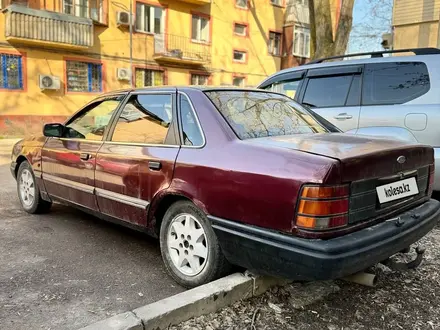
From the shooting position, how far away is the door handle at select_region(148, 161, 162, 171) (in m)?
3.11

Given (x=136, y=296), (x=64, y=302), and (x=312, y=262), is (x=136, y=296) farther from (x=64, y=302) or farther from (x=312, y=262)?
(x=312, y=262)

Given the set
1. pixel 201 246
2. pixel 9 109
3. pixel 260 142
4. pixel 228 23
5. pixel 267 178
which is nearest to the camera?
pixel 267 178

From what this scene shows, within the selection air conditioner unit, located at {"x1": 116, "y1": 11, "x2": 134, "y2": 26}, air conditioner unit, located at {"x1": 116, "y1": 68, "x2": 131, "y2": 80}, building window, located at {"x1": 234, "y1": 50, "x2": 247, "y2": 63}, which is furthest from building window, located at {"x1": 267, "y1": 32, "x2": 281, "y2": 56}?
air conditioner unit, located at {"x1": 116, "y1": 68, "x2": 131, "y2": 80}

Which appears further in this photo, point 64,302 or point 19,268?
point 19,268

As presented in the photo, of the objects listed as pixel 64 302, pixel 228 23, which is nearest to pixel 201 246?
pixel 64 302

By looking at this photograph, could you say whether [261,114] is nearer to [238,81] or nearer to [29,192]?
[29,192]

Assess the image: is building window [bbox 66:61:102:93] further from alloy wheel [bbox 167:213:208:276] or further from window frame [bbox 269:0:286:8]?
alloy wheel [bbox 167:213:208:276]

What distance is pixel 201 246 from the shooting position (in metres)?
2.91

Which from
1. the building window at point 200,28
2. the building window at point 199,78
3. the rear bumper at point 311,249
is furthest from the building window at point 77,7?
the rear bumper at point 311,249

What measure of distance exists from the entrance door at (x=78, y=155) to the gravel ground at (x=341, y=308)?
74.1 inches

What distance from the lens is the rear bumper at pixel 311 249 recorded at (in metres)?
2.24

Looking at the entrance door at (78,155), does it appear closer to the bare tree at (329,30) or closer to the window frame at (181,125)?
the window frame at (181,125)

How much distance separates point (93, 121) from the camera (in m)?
4.27

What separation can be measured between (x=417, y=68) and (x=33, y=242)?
4604 millimetres
